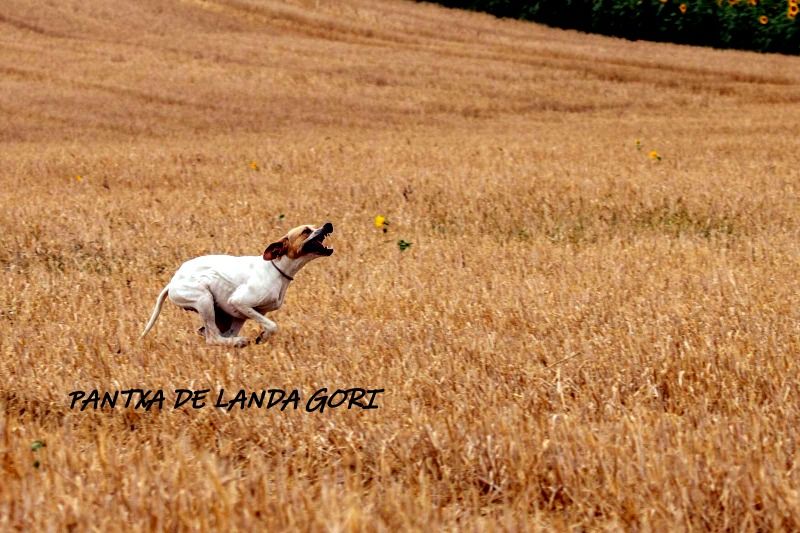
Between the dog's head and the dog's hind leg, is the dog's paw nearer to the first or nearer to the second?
the dog's hind leg

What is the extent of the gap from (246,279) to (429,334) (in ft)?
3.81

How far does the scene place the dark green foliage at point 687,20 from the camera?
4084 centimetres

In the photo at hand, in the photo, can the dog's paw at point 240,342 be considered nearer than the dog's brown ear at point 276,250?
No

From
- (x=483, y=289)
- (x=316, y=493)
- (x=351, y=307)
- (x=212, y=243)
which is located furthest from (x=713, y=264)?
(x=316, y=493)

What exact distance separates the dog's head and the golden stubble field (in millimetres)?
521

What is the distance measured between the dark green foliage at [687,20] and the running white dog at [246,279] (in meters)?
38.7

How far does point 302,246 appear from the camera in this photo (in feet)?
16.8

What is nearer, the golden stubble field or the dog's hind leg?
the golden stubble field

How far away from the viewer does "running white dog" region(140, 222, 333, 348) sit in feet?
17.0

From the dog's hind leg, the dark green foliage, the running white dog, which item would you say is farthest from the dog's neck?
the dark green foliage

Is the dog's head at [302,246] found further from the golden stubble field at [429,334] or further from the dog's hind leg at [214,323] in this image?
the golden stubble field at [429,334]

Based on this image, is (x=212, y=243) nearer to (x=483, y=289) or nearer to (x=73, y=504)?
(x=483, y=289)

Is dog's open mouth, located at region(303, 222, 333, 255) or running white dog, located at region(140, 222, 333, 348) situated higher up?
dog's open mouth, located at region(303, 222, 333, 255)

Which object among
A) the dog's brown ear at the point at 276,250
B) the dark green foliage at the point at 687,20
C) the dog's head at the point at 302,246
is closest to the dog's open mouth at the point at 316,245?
the dog's head at the point at 302,246
